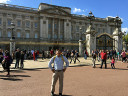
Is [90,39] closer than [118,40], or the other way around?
[90,39]

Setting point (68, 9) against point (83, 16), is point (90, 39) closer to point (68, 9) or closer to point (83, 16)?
point (68, 9)

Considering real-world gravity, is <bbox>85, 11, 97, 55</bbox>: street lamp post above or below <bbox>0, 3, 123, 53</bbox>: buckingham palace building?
below

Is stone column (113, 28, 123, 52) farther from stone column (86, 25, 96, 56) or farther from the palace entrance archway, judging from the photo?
stone column (86, 25, 96, 56)

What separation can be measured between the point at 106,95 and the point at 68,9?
171 ft

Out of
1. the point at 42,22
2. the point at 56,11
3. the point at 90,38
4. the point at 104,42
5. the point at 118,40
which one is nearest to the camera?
the point at 90,38

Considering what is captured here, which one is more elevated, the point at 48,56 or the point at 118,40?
the point at 118,40

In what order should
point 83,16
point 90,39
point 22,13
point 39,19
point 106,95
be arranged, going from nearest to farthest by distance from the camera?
point 106,95, point 90,39, point 22,13, point 39,19, point 83,16

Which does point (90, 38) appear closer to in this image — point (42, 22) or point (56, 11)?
point (42, 22)

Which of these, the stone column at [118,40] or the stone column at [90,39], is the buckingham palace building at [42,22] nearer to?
the stone column at [118,40]

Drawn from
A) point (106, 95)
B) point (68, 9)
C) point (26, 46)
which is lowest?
point (106, 95)

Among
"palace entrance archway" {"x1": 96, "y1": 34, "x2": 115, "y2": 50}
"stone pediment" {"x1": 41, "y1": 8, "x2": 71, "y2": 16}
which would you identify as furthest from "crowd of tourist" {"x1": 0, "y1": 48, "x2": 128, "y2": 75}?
"stone pediment" {"x1": 41, "y1": 8, "x2": 71, "y2": 16}

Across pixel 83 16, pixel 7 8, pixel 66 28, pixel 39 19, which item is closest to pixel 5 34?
pixel 7 8

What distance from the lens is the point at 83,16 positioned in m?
58.9

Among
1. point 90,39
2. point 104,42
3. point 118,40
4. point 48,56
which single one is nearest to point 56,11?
point 48,56
